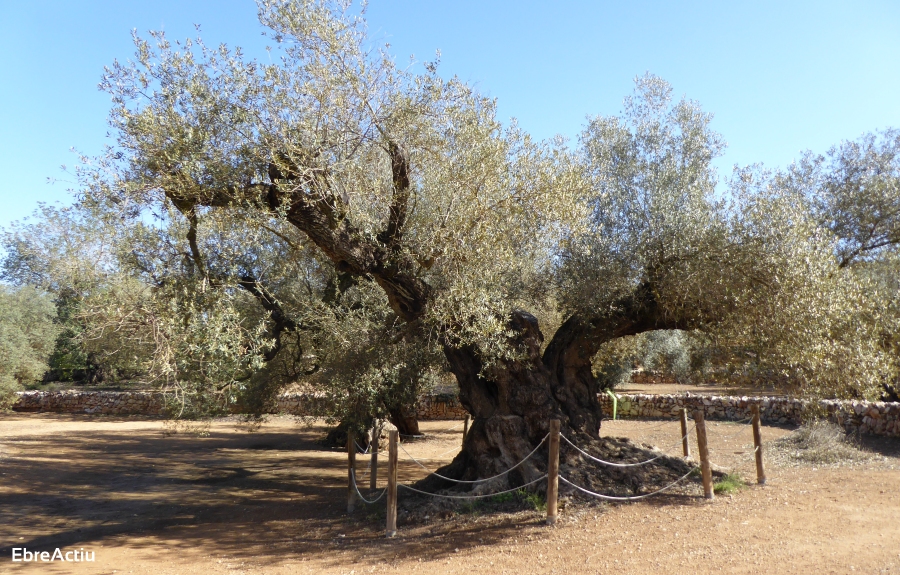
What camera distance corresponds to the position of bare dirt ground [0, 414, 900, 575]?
6.77m

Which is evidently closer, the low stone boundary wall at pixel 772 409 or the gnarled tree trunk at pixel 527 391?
the gnarled tree trunk at pixel 527 391

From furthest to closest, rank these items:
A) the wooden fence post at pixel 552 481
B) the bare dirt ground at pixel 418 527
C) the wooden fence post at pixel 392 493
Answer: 1. the wooden fence post at pixel 392 493
2. the wooden fence post at pixel 552 481
3. the bare dirt ground at pixel 418 527

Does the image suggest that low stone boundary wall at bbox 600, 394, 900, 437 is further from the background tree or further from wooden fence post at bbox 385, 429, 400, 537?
the background tree

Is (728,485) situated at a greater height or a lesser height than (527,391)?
lesser

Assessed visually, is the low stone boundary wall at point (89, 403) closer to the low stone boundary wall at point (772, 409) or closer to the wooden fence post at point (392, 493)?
the low stone boundary wall at point (772, 409)

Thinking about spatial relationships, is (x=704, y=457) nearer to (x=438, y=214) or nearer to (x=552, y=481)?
(x=552, y=481)

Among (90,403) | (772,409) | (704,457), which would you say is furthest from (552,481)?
(90,403)

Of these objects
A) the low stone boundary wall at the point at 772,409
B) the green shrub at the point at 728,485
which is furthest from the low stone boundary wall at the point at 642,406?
the green shrub at the point at 728,485

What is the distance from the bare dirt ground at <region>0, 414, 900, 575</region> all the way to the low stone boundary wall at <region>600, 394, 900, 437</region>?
104 cm

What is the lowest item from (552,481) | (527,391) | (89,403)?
(552,481)

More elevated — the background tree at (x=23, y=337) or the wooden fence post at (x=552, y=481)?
the background tree at (x=23, y=337)

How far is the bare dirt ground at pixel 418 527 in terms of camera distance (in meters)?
6.77

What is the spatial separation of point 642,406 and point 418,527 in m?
15.8

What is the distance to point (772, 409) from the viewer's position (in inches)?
734
